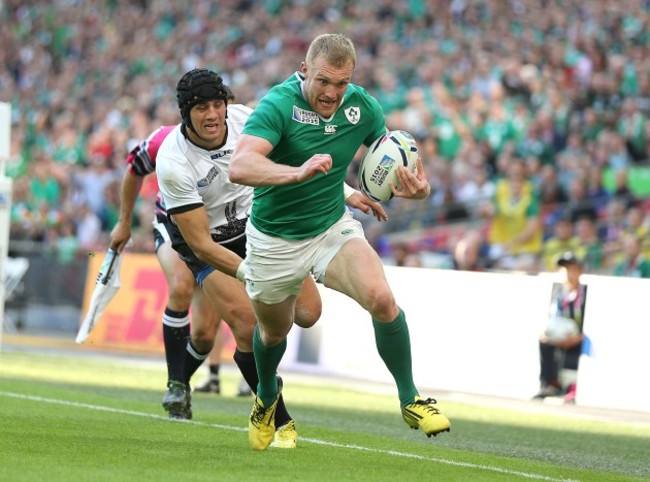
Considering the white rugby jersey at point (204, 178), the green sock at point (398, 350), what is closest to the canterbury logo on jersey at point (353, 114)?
the green sock at point (398, 350)

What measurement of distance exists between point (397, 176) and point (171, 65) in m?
22.0

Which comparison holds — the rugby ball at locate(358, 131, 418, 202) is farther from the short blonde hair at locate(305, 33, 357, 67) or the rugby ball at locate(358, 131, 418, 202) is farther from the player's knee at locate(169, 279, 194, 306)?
the player's knee at locate(169, 279, 194, 306)

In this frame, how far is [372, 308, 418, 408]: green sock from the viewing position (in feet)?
25.2

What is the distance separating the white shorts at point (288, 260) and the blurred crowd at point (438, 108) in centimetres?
510

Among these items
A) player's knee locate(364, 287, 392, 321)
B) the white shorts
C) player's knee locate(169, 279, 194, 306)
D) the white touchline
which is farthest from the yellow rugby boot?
player's knee locate(169, 279, 194, 306)

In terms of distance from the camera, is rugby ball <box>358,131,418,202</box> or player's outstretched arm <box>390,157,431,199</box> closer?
player's outstretched arm <box>390,157,431,199</box>

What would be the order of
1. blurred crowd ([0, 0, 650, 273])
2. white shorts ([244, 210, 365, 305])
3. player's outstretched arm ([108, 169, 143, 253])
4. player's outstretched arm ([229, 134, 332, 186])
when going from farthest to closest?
blurred crowd ([0, 0, 650, 273])
player's outstretched arm ([108, 169, 143, 253])
white shorts ([244, 210, 365, 305])
player's outstretched arm ([229, 134, 332, 186])

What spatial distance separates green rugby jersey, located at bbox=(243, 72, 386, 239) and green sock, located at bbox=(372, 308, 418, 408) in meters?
0.69

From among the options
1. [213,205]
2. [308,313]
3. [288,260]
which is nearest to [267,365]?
[308,313]

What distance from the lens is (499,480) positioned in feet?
24.2

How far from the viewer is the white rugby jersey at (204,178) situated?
8.77 meters

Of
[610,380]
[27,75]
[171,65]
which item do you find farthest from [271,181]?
[27,75]

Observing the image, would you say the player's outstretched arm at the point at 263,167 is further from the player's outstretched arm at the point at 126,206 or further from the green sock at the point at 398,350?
the player's outstretched arm at the point at 126,206

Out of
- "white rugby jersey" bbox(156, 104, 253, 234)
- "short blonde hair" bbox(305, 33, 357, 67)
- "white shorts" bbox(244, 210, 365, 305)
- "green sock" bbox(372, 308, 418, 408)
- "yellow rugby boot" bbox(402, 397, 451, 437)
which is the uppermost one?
"short blonde hair" bbox(305, 33, 357, 67)
